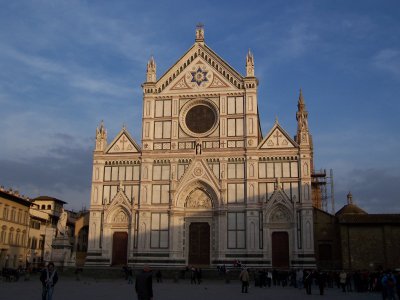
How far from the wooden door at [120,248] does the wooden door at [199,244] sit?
5874 mm

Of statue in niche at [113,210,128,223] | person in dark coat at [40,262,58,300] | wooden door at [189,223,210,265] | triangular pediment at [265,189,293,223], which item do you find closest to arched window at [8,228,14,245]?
statue in niche at [113,210,128,223]

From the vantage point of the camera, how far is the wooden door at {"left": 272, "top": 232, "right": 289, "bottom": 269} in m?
40.5

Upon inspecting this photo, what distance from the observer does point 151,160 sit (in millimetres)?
44344

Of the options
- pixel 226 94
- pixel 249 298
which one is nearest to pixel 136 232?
pixel 226 94

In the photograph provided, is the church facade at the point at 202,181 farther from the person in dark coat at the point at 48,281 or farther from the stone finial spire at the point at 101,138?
the person in dark coat at the point at 48,281

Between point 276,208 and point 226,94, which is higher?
point 226,94

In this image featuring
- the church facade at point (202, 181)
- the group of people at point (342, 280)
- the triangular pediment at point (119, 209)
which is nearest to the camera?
the group of people at point (342, 280)

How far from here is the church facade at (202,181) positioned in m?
41.2

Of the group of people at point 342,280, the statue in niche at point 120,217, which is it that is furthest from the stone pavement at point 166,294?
the statue in niche at point 120,217

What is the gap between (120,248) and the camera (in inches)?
1705

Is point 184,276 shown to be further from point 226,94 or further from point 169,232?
point 226,94

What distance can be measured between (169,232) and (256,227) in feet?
25.2

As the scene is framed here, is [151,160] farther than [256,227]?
Yes

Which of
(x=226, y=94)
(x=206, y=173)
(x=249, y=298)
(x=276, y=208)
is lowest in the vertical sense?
(x=249, y=298)
